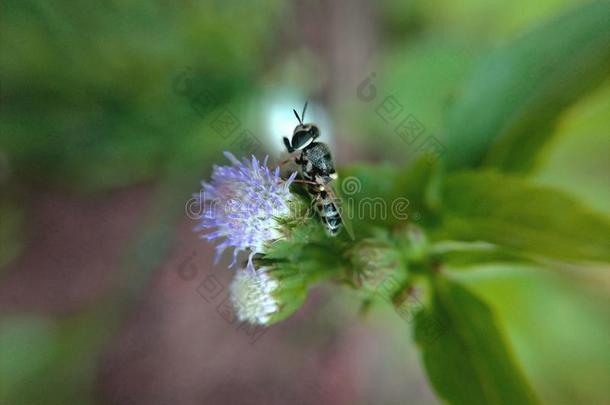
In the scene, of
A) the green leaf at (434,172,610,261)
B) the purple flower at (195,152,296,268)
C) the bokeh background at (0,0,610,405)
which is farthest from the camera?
the bokeh background at (0,0,610,405)

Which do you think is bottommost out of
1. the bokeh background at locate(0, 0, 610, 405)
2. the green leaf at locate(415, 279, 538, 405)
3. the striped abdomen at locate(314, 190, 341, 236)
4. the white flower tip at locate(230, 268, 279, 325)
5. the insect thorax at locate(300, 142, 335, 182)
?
the green leaf at locate(415, 279, 538, 405)

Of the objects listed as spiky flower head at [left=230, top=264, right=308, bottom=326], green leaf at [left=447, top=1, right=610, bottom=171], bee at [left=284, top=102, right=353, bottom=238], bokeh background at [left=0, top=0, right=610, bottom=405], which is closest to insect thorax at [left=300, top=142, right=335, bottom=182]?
bee at [left=284, top=102, right=353, bottom=238]

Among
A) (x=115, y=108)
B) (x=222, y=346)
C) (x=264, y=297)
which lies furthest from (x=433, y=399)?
(x=115, y=108)

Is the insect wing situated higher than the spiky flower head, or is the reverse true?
the insect wing

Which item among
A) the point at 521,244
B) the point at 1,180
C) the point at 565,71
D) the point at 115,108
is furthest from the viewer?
the point at 1,180

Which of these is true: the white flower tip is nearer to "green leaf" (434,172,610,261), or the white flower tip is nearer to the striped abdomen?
the striped abdomen

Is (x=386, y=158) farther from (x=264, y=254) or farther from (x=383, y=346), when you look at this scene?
(x=264, y=254)

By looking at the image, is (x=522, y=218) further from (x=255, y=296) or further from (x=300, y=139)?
(x=255, y=296)
